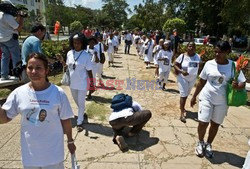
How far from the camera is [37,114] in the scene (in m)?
2.19

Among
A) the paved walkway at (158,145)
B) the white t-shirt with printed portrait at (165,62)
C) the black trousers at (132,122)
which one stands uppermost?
the white t-shirt with printed portrait at (165,62)

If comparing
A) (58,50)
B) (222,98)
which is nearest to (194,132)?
(222,98)

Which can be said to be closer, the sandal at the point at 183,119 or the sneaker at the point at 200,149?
the sneaker at the point at 200,149

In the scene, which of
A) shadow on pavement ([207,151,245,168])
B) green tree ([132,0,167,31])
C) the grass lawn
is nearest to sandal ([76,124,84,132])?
the grass lawn

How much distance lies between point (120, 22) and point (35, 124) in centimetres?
8570

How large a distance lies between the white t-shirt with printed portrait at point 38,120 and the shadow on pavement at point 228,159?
111 inches

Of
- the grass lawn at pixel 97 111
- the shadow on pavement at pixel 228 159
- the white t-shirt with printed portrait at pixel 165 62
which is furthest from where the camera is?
the white t-shirt with printed portrait at pixel 165 62

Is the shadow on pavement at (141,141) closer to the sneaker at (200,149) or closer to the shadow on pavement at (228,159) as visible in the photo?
the sneaker at (200,149)

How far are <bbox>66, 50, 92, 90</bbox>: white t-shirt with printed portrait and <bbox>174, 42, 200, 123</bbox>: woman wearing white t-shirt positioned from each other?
6.94ft

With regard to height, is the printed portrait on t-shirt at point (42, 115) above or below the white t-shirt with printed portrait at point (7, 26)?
below

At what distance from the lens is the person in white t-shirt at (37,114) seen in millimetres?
2199

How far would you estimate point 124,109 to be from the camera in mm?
4387

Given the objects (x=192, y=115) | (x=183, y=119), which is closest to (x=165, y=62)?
(x=192, y=115)

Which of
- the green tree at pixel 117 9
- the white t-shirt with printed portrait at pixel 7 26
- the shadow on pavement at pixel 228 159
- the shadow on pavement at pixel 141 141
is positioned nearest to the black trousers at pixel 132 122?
the shadow on pavement at pixel 141 141
